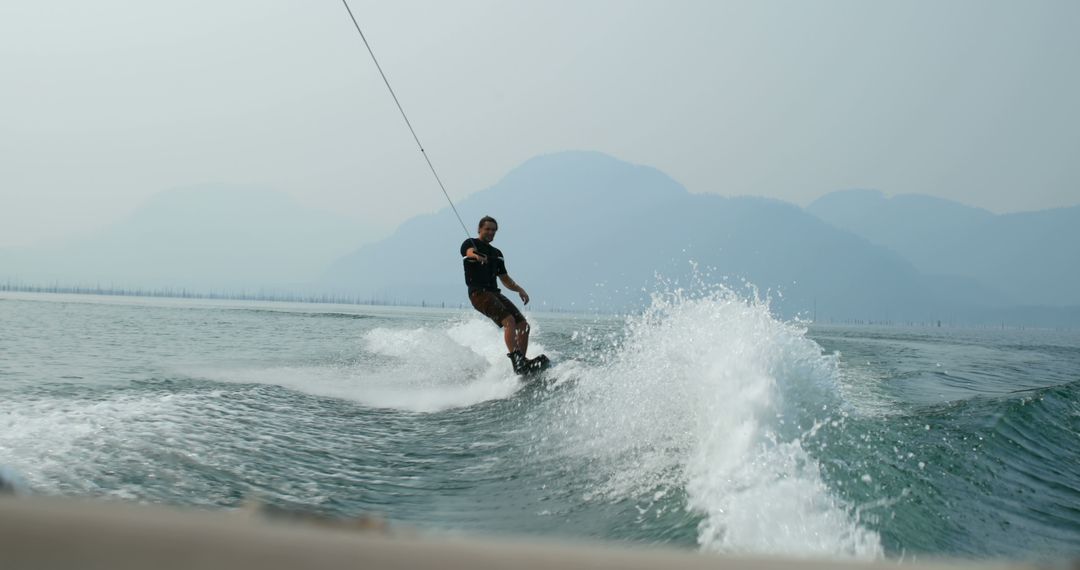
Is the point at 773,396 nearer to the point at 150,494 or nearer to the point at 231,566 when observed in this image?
the point at 150,494

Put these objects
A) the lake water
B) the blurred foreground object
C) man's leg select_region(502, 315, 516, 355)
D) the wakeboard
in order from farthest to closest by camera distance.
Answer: man's leg select_region(502, 315, 516, 355), the wakeboard, the lake water, the blurred foreground object

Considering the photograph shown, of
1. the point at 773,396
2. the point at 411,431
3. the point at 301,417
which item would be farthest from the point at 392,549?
the point at 301,417

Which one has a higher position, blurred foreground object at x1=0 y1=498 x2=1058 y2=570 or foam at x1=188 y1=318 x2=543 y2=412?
blurred foreground object at x1=0 y1=498 x2=1058 y2=570

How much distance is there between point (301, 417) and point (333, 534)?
6.90 metres

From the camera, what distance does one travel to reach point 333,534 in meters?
0.82

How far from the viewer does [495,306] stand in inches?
408

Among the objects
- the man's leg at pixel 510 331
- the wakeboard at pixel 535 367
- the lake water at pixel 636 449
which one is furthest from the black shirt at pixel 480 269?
the lake water at pixel 636 449

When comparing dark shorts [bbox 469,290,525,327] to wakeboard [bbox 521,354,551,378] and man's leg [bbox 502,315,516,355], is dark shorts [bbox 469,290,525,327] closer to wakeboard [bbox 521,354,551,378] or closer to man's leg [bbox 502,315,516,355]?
man's leg [bbox 502,315,516,355]

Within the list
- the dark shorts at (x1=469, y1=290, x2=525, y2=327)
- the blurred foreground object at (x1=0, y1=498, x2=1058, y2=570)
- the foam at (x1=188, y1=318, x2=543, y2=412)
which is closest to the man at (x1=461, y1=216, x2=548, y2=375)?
the dark shorts at (x1=469, y1=290, x2=525, y2=327)

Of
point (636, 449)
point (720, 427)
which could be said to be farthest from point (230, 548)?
point (636, 449)

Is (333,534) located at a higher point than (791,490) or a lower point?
higher

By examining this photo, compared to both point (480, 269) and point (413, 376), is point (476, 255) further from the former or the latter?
point (413, 376)

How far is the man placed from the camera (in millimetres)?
10273

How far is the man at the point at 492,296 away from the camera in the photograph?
1027 cm
